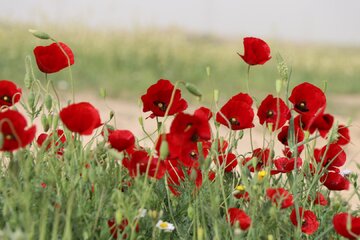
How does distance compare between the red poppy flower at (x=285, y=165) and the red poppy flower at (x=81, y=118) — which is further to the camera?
the red poppy flower at (x=285, y=165)

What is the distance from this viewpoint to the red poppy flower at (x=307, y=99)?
190 centimetres

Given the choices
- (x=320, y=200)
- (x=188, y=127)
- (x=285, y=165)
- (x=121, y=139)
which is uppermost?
(x=188, y=127)

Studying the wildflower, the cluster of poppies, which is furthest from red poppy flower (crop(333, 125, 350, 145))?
the wildflower

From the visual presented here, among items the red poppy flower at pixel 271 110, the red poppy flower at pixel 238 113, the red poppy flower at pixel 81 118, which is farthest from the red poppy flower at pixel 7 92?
the red poppy flower at pixel 271 110

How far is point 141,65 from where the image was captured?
28.5 feet

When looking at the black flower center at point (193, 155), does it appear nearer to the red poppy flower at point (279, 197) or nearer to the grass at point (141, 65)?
the red poppy flower at point (279, 197)

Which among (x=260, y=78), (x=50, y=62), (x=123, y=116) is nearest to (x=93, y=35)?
(x=260, y=78)

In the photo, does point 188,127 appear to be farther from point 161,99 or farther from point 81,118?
point 161,99

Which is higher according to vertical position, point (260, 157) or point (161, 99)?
point (161, 99)

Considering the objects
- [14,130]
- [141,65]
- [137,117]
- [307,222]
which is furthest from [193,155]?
[141,65]

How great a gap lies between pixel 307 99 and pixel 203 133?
19.4 inches

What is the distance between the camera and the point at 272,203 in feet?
5.29

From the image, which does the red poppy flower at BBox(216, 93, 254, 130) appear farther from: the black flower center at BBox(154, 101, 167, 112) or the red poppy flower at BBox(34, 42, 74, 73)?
the red poppy flower at BBox(34, 42, 74, 73)

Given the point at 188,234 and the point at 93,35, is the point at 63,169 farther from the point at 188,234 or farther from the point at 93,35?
the point at 93,35
